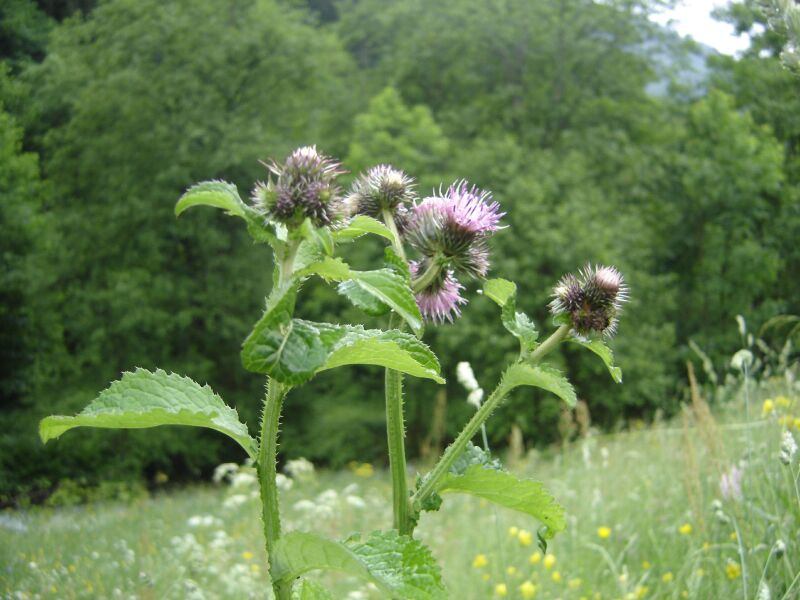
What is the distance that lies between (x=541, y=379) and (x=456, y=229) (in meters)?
0.36

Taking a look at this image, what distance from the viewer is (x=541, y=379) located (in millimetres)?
1599

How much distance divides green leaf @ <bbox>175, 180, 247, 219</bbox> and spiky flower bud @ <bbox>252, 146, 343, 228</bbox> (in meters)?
0.07

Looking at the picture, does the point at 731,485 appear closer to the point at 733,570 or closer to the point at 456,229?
the point at 733,570

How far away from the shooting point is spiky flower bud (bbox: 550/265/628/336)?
174 centimetres

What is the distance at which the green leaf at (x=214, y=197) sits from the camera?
139 cm

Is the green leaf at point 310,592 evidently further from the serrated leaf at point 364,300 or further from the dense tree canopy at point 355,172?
the dense tree canopy at point 355,172

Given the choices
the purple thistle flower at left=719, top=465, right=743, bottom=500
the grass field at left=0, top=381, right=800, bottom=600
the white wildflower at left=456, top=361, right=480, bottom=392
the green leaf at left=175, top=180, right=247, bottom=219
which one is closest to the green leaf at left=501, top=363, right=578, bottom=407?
the green leaf at left=175, top=180, right=247, bottom=219

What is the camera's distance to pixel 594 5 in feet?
69.4

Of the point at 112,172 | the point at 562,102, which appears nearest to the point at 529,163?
the point at 562,102

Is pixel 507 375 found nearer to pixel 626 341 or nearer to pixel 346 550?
pixel 346 550

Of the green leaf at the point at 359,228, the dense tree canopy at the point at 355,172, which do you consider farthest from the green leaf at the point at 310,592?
the dense tree canopy at the point at 355,172

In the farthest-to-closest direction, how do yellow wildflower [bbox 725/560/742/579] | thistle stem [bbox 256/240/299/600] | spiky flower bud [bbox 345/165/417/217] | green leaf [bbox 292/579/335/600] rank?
yellow wildflower [bbox 725/560/742/579] → spiky flower bud [bbox 345/165/417/217] → green leaf [bbox 292/579/335/600] → thistle stem [bbox 256/240/299/600]

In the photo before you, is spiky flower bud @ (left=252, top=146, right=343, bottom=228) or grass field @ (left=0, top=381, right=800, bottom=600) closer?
spiky flower bud @ (left=252, top=146, right=343, bottom=228)

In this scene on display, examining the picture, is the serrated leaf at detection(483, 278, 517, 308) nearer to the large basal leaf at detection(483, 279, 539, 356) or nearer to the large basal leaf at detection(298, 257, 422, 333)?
the large basal leaf at detection(483, 279, 539, 356)
